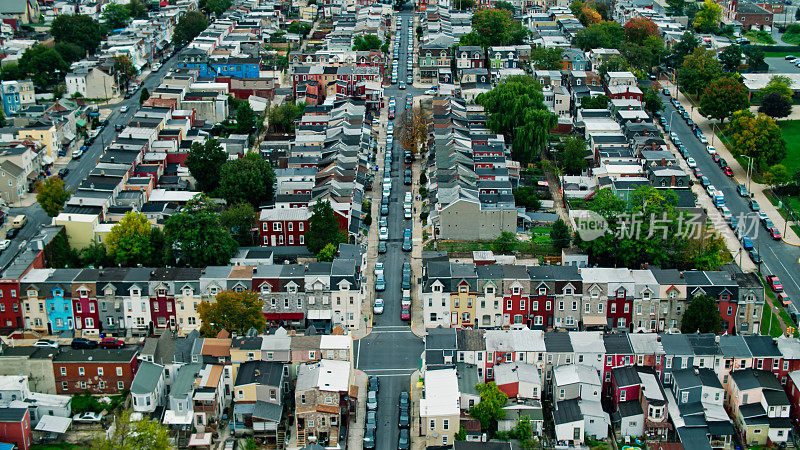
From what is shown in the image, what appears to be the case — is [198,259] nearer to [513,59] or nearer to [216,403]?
[216,403]

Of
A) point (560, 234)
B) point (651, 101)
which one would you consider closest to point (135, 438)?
point (560, 234)

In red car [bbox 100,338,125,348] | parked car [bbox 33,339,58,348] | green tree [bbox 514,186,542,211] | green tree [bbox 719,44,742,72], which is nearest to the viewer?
parked car [bbox 33,339,58,348]

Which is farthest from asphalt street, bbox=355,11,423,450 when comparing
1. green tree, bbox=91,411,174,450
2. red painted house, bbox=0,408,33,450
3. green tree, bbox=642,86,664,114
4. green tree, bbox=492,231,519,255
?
green tree, bbox=642,86,664,114

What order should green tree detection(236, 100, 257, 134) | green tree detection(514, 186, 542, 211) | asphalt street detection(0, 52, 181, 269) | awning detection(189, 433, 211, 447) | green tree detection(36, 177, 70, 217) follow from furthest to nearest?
green tree detection(236, 100, 257, 134) < green tree detection(514, 186, 542, 211) < green tree detection(36, 177, 70, 217) < asphalt street detection(0, 52, 181, 269) < awning detection(189, 433, 211, 447)

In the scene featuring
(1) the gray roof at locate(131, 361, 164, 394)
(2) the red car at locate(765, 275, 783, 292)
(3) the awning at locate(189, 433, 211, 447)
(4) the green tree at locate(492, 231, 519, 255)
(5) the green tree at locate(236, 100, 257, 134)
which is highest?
(5) the green tree at locate(236, 100, 257, 134)

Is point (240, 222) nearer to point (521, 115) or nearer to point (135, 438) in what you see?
point (135, 438)

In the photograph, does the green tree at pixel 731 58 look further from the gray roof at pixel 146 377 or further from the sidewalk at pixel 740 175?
the gray roof at pixel 146 377

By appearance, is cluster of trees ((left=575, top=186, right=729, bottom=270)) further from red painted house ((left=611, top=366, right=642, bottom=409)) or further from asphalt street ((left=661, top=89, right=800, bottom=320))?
red painted house ((left=611, top=366, right=642, bottom=409))
